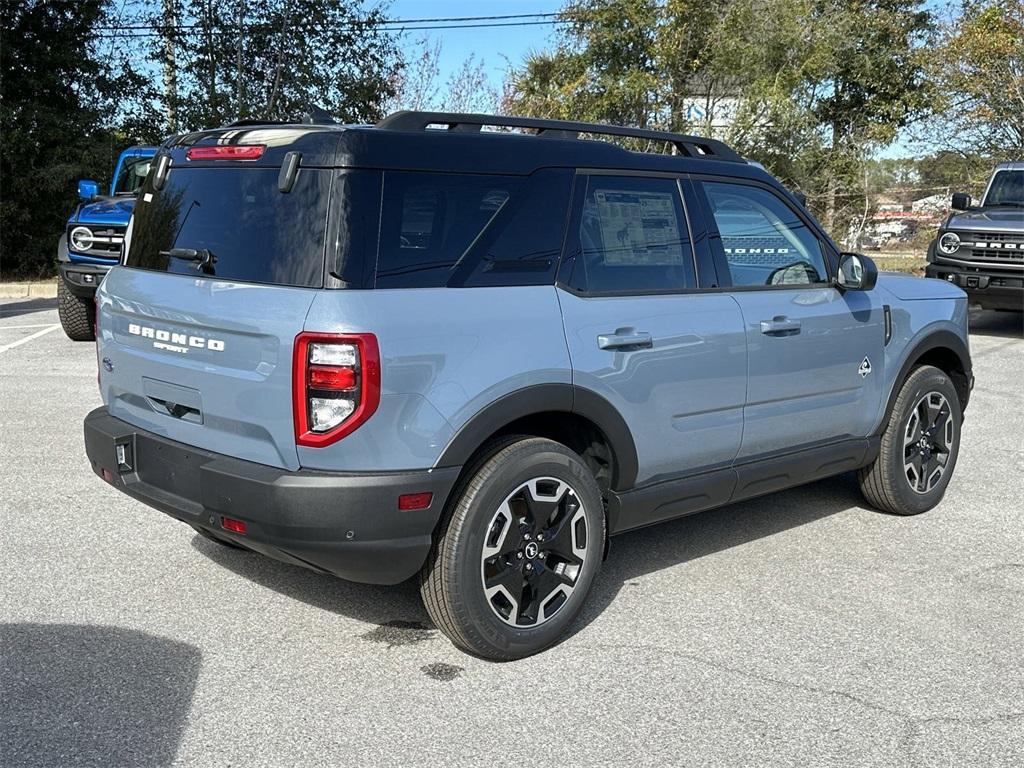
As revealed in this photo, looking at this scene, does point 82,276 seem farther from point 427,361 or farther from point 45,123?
point 45,123

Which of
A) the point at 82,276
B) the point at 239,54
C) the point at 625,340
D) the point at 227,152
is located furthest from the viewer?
the point at 239,54

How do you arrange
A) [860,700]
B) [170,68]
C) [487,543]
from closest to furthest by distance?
1. [860,700]
2. [487,543]
3. [170,68]

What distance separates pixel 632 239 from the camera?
4254 mm

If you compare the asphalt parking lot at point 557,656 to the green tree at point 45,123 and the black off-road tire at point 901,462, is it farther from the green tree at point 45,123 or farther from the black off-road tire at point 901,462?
the green tree at point 45,123

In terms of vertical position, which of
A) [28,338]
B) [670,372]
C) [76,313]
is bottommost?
[28,338]

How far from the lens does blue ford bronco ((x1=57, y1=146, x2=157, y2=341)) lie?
11.1m

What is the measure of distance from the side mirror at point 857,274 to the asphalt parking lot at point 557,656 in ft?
4.21

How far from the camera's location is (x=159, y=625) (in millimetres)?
4043

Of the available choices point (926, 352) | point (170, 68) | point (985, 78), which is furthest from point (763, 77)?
point (926, 352)

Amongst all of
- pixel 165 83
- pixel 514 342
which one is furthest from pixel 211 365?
pixel 165 83

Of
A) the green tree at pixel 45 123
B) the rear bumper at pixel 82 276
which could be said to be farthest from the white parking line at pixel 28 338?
the green tree at pixel 45 123

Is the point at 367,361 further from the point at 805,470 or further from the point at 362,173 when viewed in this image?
the point at 805,470

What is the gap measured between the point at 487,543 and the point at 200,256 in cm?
146

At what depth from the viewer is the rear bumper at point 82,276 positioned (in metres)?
11.0
